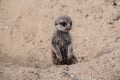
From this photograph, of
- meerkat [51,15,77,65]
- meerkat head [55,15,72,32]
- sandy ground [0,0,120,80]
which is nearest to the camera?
meerkat head [55,15,72,32]

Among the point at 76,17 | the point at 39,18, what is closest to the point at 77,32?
the point at 76,17

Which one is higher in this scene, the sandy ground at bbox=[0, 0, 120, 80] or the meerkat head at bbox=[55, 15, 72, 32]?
the meerkat head at bbox=[55, 15, 72, 32]

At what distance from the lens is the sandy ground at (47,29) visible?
717 cm

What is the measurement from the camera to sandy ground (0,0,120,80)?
7.17 metres

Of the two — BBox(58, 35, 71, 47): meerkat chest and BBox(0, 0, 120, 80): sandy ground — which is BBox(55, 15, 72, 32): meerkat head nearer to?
BBox(58, 35, 71, 47): meerkat chest

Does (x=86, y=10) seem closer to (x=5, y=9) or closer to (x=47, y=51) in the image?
(x=47, y=51)

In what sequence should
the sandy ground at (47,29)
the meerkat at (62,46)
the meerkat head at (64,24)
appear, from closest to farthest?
the meerkat head at (64,24) < the meerkat at (62,46) < the sandy ground at (47,29)

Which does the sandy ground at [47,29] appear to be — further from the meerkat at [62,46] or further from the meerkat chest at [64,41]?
the meerkat chest at [64,41]

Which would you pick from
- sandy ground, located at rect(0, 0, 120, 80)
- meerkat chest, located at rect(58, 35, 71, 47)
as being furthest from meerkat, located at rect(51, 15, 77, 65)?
sandy ground, located at rect(0, 0, 120, 80)

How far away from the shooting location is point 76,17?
7809mm

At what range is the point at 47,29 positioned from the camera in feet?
25.5

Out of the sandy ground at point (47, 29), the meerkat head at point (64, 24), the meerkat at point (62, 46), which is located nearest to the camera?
the meerkat head at point (64, 24)

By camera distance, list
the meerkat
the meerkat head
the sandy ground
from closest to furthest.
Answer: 1. the meerkat head
2. the meerkat
3. the sandy ground

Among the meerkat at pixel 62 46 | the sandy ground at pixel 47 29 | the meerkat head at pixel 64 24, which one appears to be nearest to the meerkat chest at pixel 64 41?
the meerkat at pixel 62 46
